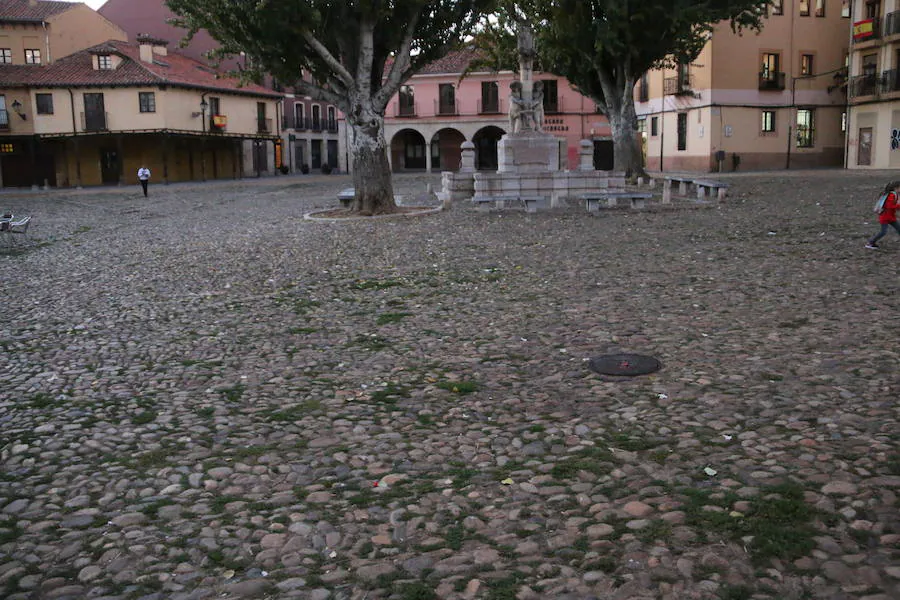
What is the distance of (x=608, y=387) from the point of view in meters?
6.02

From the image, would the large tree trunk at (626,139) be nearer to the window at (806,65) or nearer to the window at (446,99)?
the window at (806,65)

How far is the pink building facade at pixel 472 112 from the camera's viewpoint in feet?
199

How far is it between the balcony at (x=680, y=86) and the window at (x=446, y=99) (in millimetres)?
18686

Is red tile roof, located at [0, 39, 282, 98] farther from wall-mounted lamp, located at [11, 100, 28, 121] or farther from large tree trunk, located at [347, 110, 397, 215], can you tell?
large tree trunk, located at [347, 110, 397, 215]

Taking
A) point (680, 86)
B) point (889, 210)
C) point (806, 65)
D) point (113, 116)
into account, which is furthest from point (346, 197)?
point (113, 116)

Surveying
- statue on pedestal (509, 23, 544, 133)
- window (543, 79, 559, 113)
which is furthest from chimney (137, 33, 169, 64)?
statue on pedestal (509, 23, 544, 133)

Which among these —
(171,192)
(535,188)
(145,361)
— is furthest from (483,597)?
(171,192)

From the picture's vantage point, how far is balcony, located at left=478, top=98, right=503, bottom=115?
204 ft

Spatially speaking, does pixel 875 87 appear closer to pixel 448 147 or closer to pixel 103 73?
pixel 448 147

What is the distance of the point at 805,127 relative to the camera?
46.6 m

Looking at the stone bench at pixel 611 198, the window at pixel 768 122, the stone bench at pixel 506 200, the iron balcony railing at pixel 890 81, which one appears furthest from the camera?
the window at pixel 768 122

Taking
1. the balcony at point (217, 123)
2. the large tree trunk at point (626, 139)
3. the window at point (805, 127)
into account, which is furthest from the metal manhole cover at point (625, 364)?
the balcony at point (217, 123)

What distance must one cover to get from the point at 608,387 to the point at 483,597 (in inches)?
116

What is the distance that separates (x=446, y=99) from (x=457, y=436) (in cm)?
5985
